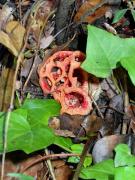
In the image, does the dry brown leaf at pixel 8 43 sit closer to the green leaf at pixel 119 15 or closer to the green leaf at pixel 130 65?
the green leaf at pixel 119 15

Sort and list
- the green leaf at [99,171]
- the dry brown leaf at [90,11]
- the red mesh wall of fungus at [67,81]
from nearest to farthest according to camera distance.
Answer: the green leaf at [99,171] → the red mesh wall of fungus at [67,81] → the dry brown leaf at [90,11]

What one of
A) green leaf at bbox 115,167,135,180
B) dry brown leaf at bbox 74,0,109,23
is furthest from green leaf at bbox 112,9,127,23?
green leaf at bbox 115,167,135,180

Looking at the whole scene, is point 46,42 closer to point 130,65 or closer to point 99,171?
point 130,65

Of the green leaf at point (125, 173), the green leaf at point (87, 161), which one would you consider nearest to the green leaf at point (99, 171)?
the green leaf at point (125, 173)

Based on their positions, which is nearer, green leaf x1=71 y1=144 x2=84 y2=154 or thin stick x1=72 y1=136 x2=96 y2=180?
thin stick x1=72 y1=136 x2=96 y2=180

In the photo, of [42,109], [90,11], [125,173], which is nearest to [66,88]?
[42,109]

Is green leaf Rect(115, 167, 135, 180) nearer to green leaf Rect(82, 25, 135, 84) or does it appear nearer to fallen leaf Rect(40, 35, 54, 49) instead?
green leaf Rect(82, 25, 135, 84)

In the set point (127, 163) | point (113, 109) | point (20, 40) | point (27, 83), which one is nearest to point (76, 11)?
point (20, 40)
